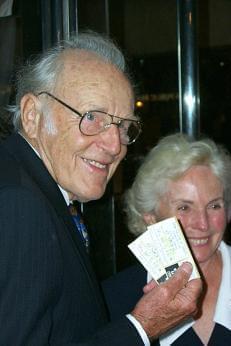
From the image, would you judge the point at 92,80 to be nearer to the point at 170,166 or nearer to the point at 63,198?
the point at 63,198

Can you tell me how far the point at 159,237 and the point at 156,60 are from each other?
3315mm

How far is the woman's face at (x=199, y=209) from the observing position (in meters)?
2.13

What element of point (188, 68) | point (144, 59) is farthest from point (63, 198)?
point (144, 59)

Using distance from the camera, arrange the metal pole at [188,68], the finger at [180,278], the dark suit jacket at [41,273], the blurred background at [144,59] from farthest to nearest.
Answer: the metal pole at [188,68]
the blurred background at [144,59]
the finger at [180,278]
the dark suit jacket at [41,273]

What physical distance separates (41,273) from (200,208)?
1.14 meters

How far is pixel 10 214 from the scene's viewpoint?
3.59ft

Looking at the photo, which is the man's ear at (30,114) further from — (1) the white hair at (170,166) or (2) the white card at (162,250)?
(1) the white hair at (170,166)

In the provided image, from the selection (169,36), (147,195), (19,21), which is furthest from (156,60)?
(147,195)

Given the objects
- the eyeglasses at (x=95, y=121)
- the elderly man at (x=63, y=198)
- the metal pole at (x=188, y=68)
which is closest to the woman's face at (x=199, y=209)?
the elderly man at (x=63, y=198)

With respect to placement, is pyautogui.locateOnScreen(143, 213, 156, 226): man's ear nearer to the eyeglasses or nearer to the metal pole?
the eyeglasses

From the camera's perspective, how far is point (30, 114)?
5.02 feet

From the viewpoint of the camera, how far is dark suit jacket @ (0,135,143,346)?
1090 millimetres

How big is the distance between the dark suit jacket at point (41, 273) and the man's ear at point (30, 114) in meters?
0.14

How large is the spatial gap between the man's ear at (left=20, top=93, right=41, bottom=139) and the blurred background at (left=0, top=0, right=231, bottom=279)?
0.53 m
